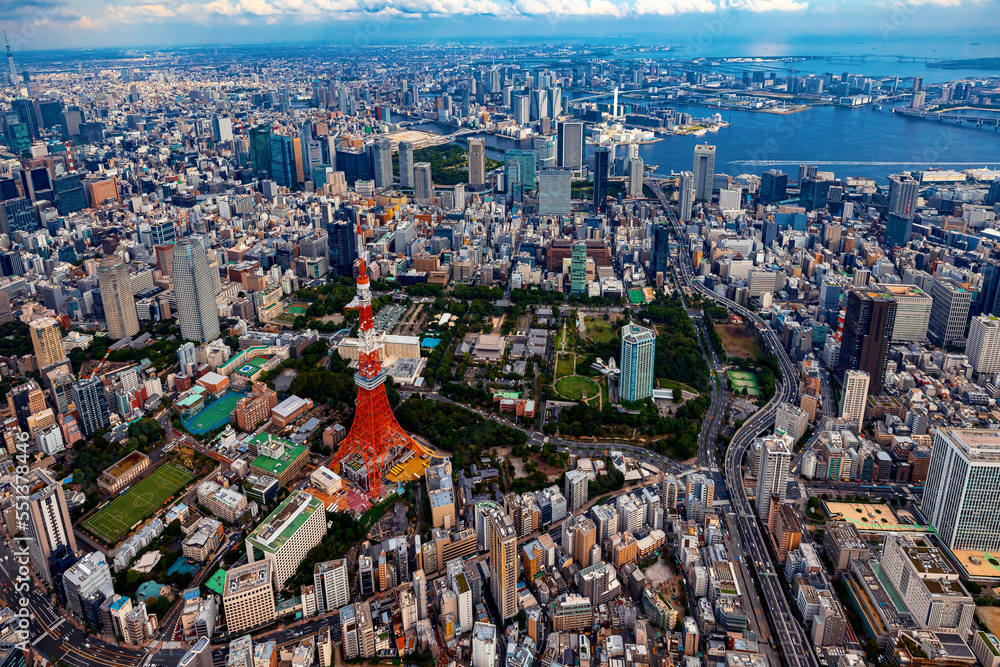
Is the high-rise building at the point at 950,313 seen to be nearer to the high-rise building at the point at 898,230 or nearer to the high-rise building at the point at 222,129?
the high-rise building at the point at 898,230

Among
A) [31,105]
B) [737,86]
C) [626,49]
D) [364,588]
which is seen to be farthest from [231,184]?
[626,49]

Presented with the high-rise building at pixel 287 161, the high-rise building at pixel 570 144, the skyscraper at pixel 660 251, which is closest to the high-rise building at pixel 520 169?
the high-rise building at pixel 570 144

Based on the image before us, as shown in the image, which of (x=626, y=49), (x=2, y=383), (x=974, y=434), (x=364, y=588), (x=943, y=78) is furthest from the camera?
(x=626, y=49)

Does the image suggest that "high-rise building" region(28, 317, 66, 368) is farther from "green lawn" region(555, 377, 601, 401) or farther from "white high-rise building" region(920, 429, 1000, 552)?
"white high-rise building" region(920, 429, 1000, 552)

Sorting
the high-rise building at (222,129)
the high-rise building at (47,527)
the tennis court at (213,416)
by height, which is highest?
the high-rise building at (222,129)

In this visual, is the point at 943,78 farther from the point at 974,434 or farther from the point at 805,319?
the point at 974,434
